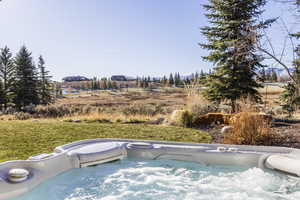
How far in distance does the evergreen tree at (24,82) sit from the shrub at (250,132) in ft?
53.6

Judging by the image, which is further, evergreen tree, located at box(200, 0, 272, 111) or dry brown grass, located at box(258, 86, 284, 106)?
evergreen tree, located at box(200, 0, 272, 111)

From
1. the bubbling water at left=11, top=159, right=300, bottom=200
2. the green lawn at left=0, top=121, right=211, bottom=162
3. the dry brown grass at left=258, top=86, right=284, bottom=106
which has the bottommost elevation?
the bubbling water at left=11, top=159, right=300, bottom=200

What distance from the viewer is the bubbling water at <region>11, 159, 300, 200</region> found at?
2.04m

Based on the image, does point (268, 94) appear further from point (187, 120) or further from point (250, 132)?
point (250, 132)

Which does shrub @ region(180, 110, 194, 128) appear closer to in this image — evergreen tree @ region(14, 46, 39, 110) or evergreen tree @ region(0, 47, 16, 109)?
evergreen tree @ region(14, 46, 39, 110)

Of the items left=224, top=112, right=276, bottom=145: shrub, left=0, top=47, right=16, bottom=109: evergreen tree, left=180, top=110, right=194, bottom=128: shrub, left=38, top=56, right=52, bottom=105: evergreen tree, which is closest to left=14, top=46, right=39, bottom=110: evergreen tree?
left=0, top=47, right=16, bottom=109: evergreen tree

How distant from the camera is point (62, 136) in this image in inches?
167

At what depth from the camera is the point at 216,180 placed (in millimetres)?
2359

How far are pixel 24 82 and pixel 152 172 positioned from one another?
55.4ft

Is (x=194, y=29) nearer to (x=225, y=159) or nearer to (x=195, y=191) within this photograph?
(x=225, y=159)

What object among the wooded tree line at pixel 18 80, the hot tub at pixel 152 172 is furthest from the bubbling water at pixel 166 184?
the wooded tree line at pixel 18 80

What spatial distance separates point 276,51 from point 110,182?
427 cm

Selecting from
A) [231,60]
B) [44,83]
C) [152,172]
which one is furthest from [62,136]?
[44,83]

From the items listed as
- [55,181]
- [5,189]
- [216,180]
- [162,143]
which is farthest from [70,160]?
[216,180]
